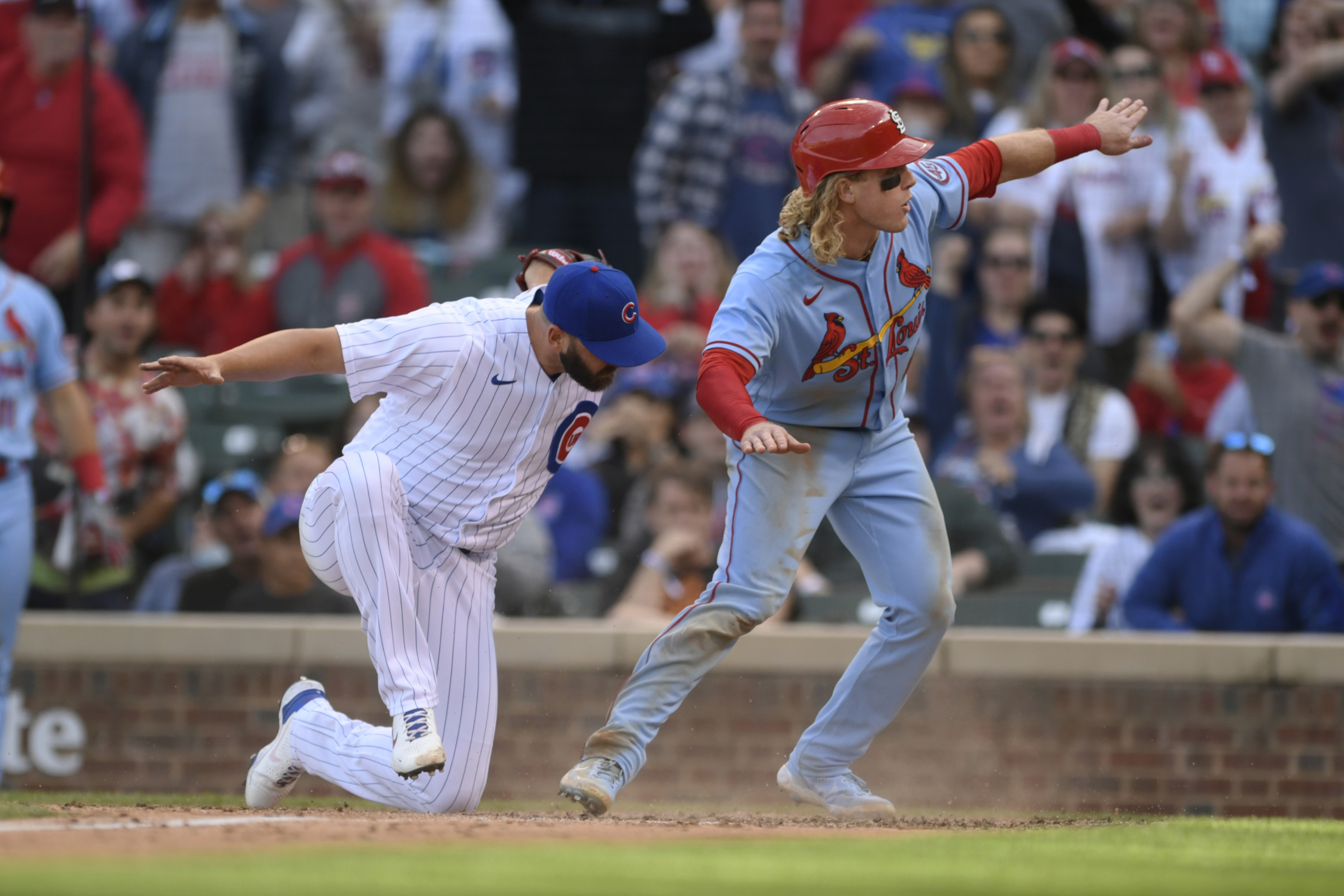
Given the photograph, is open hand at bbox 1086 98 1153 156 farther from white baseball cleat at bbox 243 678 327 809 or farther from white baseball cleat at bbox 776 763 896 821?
white baseball cleat at bbox 243 678 327 809

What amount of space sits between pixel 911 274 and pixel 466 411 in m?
1.31

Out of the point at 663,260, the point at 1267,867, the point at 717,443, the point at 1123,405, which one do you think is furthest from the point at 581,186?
the point at 1267,867

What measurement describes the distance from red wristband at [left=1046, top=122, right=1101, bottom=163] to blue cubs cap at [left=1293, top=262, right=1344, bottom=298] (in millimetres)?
3020

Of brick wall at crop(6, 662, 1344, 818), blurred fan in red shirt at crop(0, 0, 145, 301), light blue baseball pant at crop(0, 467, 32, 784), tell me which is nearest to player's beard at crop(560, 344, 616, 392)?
brick wall at crop(6, 662, 1344, 818)

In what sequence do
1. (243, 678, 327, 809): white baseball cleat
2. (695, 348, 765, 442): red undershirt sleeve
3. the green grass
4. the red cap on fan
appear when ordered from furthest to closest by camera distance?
the red cap on fan
(243, 678, 327, 809): white baseball cleat
(695, 348, 765, 442): red undershirt sleeve
the green grass

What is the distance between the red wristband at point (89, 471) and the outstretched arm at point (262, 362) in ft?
8.05

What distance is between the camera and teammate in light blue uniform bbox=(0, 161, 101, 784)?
6.49m

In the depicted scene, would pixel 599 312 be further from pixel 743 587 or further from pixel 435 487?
pixel 743 587

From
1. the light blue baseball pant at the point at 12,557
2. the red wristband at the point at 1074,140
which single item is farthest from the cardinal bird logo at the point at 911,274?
the light blue baseball pant at the point at 12,557

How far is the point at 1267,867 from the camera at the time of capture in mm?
3967

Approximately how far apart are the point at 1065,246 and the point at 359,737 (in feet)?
17.4

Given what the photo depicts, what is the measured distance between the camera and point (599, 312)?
187 inches

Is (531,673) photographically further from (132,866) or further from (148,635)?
(132,866)

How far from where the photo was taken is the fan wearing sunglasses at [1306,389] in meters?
7.75
